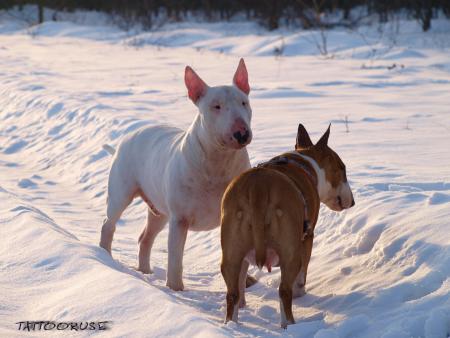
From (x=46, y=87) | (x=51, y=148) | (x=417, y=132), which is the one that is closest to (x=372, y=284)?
(x=417, y=132)

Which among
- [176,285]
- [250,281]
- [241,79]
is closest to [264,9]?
[241,79]

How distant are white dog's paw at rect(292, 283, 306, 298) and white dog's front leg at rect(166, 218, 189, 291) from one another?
2.67ft

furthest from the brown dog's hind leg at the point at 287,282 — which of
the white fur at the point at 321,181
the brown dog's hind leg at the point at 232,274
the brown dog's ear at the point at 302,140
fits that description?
the brown dog's ear at the point at 302,140

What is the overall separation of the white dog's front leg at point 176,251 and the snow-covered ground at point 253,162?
97mm

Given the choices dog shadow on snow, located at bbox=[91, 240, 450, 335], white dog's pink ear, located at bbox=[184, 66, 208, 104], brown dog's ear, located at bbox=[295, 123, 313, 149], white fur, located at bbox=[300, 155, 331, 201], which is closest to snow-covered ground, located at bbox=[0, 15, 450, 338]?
dog shadow on snow, located at bbox=[91, 240, 450, 335]

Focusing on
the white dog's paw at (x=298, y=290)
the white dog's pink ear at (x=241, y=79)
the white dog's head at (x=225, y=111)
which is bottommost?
the white dog's paw at (x=298, y=290)

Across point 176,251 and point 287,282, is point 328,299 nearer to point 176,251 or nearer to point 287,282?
point 287,282

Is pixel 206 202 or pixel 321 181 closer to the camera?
pixel 321 181

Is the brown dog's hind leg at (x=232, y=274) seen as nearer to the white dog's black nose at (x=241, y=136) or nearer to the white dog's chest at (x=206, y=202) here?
the white dog's black nose at (x=241, y=136)

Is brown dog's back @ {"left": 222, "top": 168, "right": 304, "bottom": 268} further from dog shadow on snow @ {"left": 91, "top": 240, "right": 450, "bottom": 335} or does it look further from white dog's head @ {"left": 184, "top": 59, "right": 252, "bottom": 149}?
white dog's head @ {"left": 184, "top": 59, "right": 252, "bottom": 149}

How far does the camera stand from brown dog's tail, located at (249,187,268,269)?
423 centimetres

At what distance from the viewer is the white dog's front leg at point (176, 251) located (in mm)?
5508

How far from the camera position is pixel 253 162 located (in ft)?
25.8

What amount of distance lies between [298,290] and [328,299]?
0.26m
